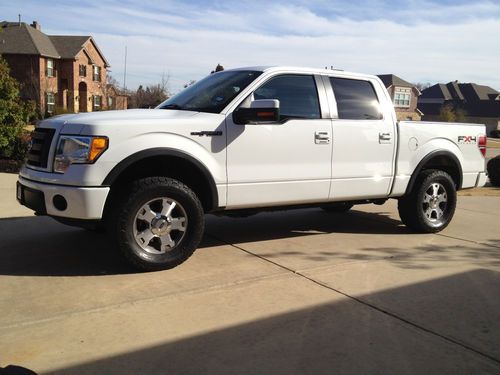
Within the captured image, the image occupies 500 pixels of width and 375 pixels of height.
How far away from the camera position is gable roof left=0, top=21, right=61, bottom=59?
1667 inches

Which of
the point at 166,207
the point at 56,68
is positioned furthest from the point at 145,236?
the point at 56,68

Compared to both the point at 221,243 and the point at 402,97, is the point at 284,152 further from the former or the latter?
the point at 402,97

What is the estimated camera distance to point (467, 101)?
88.8 meters

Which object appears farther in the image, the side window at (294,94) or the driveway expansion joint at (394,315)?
the side window at (294,94)

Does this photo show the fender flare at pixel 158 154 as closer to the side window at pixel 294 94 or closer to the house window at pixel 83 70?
the side window at pixel 294 94

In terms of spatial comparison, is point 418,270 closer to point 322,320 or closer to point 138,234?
point 322,320

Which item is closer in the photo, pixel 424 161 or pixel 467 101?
pixel 424 161

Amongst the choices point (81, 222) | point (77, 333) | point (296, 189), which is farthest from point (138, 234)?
point (296, 189)

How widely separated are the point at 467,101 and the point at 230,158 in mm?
92928

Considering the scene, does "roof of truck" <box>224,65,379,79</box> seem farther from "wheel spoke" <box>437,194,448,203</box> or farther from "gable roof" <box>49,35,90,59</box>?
"gable roof" <box>49,35,90,59</box>

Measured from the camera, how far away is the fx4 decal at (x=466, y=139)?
7.09 m

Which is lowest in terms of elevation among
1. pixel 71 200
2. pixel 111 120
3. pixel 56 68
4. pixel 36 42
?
pixel 71 200

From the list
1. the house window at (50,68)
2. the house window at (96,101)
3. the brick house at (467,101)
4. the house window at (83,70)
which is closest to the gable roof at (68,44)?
the house window at (50,68)

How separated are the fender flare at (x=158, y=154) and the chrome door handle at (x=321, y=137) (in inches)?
52.3
